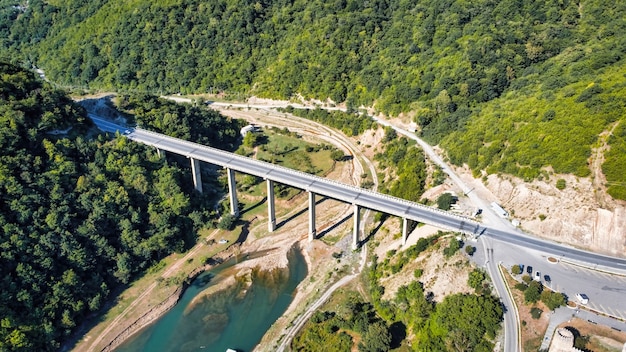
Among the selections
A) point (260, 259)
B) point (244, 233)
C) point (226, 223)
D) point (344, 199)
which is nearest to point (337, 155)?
point (244, 233)

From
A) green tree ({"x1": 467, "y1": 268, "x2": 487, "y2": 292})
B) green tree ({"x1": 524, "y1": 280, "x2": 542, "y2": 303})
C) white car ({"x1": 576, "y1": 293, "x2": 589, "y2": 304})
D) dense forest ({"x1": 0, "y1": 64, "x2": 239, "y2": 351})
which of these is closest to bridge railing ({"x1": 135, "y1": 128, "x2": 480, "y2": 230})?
dense forest ({"x1": 0, "y1": 64, "x2": 239, "y2": 351})

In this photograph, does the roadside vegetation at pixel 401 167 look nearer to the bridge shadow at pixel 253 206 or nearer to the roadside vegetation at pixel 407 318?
the roadside vegetation at pixel 407 318

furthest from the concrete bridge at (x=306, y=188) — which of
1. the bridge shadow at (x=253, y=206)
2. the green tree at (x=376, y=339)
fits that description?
the green tree at (x=376, y=339)

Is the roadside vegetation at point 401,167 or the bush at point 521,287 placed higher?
the roadside vegetation at point 401,167

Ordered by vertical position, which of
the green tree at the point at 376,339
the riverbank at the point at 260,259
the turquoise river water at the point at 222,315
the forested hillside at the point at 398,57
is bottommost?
the turquoise river water at the point at 222,315

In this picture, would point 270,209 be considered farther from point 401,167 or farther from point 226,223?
point 401,167

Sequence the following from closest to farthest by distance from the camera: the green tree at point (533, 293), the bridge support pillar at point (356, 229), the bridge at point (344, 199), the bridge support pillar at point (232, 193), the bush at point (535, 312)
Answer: the bush at point (535, 312)
the green tree at point (533, 293)
the bridge at point (344, 199)
the bridge support pillar at point (356, 229)
the bridge support pillar at point (232, 193)

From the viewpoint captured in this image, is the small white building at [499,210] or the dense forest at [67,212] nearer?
the dense forest at [67,212]
